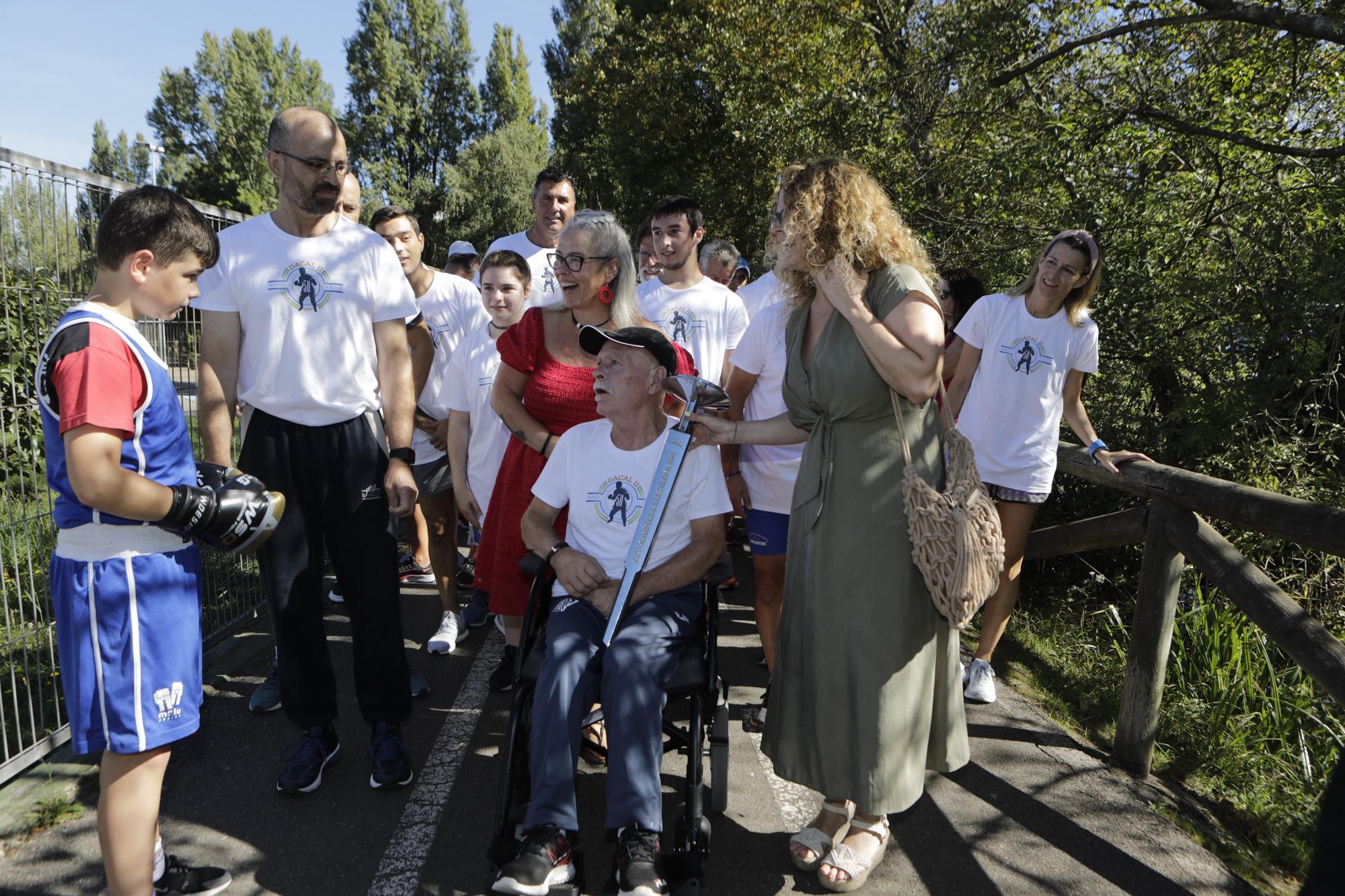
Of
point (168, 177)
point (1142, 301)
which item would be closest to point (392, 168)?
point (168, 177)

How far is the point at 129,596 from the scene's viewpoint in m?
2.42

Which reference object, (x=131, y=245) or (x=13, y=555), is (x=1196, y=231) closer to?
(x=131, y=245)

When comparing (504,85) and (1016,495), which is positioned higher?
(504,85)

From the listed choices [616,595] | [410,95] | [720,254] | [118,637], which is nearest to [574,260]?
[616,595]

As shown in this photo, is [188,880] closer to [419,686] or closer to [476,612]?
[419,686]

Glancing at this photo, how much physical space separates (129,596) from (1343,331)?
20.3ft

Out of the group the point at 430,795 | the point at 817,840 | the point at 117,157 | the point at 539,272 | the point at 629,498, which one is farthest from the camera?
the point at 117,157

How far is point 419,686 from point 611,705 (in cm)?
184

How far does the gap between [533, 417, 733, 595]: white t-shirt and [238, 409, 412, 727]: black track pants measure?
2.50ft

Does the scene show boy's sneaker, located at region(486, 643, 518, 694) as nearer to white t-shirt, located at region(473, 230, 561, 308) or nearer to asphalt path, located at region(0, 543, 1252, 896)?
asphalt path, located at region(0, 543, 1252, 896)

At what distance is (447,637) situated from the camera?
193 inches

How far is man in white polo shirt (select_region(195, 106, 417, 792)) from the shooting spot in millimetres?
3217

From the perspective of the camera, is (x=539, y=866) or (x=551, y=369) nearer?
(x=539, y=866)

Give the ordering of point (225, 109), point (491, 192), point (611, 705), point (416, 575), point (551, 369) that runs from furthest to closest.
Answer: point (225, 109) → point (491, 192) → point (416, 575) → point (551, 369) → point (611, 705)
